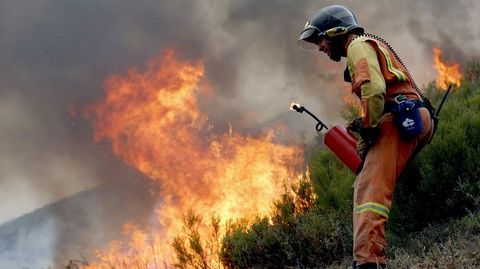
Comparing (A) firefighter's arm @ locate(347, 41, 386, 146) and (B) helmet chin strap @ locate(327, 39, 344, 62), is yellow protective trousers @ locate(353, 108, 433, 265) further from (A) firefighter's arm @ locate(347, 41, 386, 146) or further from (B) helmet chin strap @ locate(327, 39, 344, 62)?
(B) helmet chin strap @ locate(327, 39, 344, 62)

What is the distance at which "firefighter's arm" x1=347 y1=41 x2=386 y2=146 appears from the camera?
4.12 m

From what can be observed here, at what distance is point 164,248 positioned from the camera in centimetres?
842

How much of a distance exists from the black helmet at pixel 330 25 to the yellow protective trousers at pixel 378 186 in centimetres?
82

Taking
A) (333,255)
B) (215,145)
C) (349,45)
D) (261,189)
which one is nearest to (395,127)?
(349,45)

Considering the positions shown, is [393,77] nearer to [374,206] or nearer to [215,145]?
[374,206]

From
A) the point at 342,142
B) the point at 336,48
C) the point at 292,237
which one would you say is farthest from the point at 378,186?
the point at 292,237

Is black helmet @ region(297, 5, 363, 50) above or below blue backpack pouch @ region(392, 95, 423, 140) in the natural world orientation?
above

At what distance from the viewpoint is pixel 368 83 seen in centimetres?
414

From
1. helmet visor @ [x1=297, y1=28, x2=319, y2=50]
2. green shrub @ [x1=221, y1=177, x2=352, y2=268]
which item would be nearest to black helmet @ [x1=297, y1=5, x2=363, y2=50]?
helmet visor @ [x1=297, y1=28, x2=319, y2=50]

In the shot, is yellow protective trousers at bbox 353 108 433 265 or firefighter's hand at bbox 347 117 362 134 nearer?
yellow protective trousers at bbox 353 108 433 265

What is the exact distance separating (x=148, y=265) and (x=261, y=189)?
405 cm

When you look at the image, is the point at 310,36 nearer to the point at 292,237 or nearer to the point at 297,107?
the point at 297,107

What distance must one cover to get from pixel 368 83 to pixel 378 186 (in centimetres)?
72

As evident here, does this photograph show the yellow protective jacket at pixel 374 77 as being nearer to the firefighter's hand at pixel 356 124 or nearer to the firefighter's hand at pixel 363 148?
the firefighter's hand at pixel 356 124
